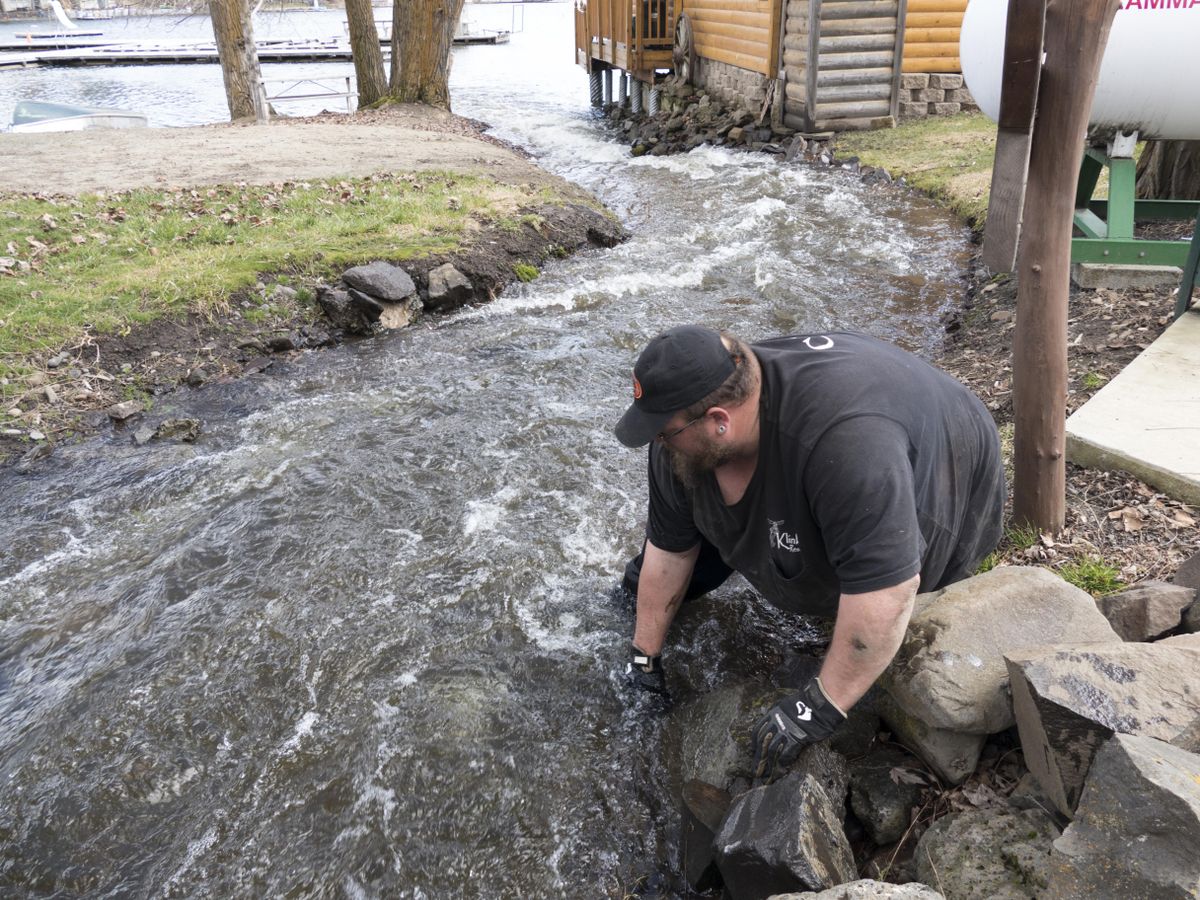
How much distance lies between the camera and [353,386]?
6719 millimetres

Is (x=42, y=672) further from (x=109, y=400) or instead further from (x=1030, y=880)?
(x=1030, y=880)

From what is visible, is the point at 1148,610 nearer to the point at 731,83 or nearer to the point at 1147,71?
the point at 1147,71

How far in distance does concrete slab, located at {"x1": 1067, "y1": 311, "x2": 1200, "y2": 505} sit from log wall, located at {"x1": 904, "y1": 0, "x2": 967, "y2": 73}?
1164cm

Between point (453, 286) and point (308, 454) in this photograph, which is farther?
point (453, 286)

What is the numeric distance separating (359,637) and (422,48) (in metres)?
16.9

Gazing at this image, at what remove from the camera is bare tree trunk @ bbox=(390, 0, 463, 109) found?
17250mm

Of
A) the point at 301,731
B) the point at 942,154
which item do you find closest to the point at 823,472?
the point at 301,731

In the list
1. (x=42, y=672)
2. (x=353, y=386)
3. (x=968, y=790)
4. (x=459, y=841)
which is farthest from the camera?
(x=353, y=386)

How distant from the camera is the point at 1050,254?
11.3 feet

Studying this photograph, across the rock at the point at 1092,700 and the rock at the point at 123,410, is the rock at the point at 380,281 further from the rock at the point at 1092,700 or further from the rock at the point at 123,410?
the rock at the point at 1092,700

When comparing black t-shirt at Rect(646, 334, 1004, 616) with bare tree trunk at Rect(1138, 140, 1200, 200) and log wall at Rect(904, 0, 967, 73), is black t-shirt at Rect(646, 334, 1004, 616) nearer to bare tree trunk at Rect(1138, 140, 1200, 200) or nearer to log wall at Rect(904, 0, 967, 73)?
bare tree trunk at Rect(1138, 140, 1200, 200)

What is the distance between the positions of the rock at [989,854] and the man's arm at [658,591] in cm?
125

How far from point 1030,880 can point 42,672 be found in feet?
13.3

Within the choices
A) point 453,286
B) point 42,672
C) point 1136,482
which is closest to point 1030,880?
point 1136,482
